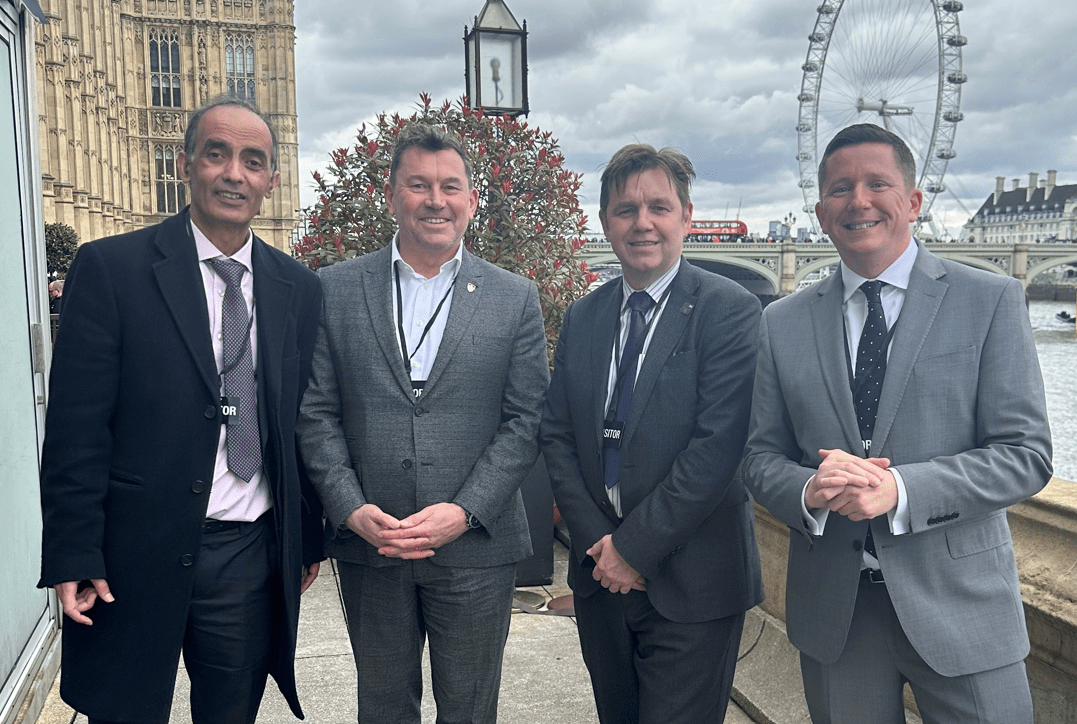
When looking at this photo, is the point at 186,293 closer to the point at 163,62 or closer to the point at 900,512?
the point at 900,512

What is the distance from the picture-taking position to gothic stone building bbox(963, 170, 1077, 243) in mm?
88062

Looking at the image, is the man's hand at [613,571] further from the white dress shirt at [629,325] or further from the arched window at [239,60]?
the arched window at [239,60]

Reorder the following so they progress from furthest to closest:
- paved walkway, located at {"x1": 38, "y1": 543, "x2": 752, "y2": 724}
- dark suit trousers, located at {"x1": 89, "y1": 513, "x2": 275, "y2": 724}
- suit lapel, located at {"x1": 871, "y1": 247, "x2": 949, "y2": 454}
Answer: paved walkway, located at {"x1": 38, "y1": 543, "x2": 752, "y2": 724}, dark suit trousers, located at {"x1": 89, "y1": 513, "x2": 275, "y2": 724}, suit lapel, located at {"x1": 871, "y1": 247, "x2": 949, "y2": 454}

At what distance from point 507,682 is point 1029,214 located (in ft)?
347

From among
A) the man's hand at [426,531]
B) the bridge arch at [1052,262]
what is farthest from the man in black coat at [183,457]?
the bridge arch at [1052,262]

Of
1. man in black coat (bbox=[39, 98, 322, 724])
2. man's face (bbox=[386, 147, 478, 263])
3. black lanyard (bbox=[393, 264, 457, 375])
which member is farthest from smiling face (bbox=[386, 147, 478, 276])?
man in black coat (bbox=[39, 98, 322, 724])

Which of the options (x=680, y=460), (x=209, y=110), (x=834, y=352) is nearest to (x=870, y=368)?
(x=834, y=352)

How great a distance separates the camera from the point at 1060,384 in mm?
33344

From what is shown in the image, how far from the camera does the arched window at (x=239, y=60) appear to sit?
47.3m

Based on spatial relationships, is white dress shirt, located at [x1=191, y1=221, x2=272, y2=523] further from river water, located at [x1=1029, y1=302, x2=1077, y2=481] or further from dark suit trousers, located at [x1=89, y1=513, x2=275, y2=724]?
river water, located at [x1=1029, y1=302, x2=1077, y2=481]

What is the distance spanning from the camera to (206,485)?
2084mm

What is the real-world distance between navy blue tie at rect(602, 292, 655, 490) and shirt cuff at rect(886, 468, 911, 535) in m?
0.72

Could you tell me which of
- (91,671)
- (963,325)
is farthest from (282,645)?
(963,325)

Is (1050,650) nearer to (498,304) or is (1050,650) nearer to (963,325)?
(963,325)
